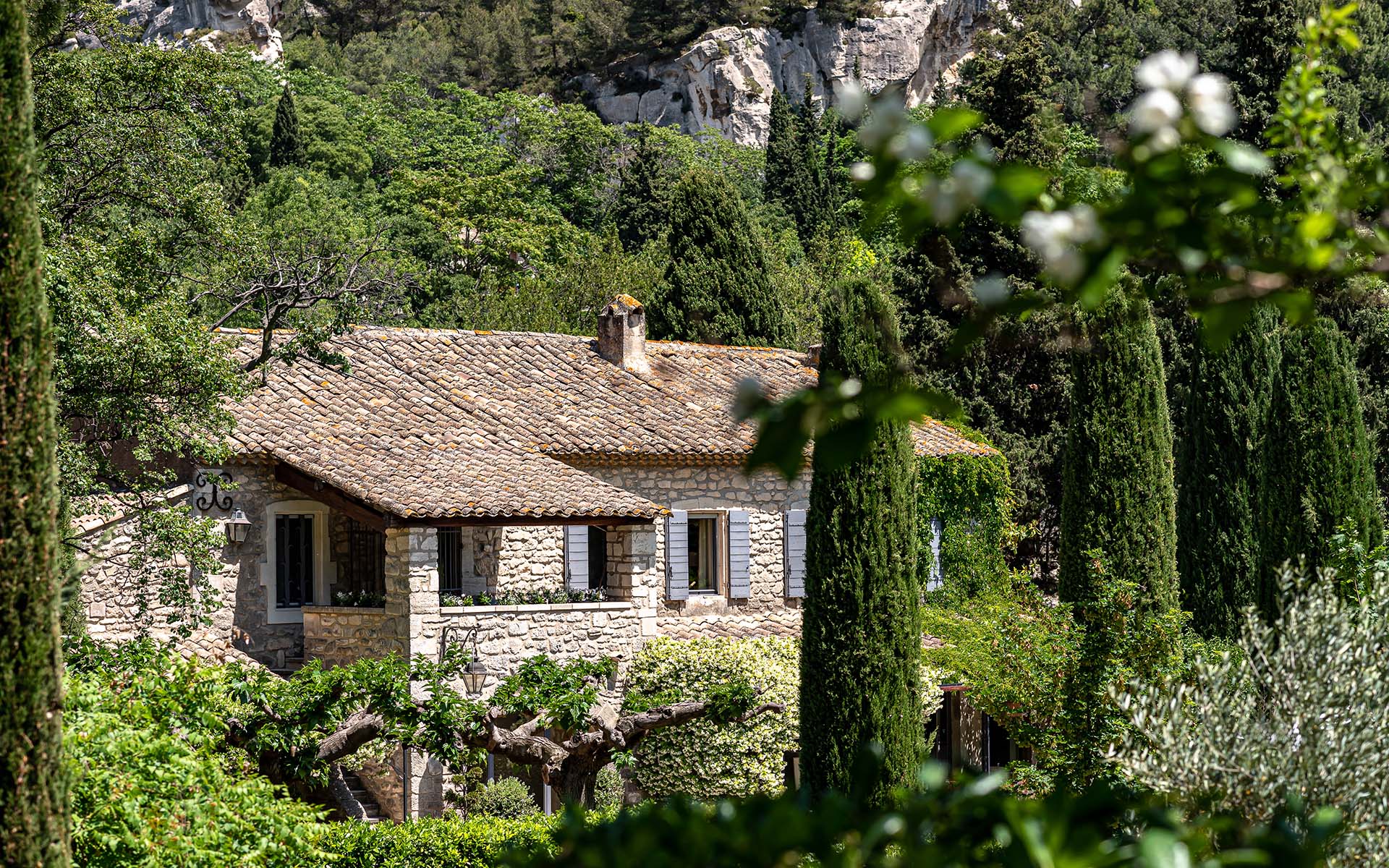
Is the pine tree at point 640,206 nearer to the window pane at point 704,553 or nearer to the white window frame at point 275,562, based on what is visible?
the window pane at point 704,553

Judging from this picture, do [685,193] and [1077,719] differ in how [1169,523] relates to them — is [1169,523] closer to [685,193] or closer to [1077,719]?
[1077,719]

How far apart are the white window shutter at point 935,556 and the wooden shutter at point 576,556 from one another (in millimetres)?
5591

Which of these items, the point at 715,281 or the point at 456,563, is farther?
the point at 715,281

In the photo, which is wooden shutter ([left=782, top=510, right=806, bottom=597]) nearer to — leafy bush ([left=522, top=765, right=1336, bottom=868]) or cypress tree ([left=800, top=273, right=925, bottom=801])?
cypress tree ([left=800, top=273, right=925, bottom=801])

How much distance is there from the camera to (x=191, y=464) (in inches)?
673

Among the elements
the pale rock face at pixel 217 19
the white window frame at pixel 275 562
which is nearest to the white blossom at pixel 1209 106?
the white window frame at pixel 275 562

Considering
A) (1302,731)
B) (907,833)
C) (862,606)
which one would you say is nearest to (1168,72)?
(907,833)

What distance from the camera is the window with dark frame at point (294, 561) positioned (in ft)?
59.6

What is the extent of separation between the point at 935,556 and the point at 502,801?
847cm

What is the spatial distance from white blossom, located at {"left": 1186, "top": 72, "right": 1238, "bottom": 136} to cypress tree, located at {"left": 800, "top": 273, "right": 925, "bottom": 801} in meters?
12.2

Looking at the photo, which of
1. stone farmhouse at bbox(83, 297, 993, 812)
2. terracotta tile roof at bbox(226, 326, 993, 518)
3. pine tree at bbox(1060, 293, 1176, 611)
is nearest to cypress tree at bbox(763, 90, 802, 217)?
terracotta tile roof at bbox(226, 326, 993, 518)

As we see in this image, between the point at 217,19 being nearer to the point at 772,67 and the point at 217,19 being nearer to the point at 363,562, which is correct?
the point at 772,67

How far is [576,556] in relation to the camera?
61.0 ft

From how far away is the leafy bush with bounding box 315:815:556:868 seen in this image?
39.2 ft
